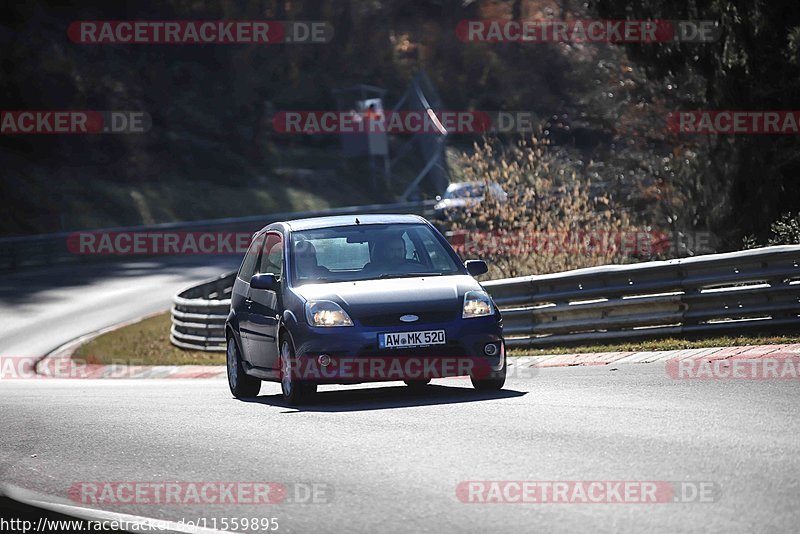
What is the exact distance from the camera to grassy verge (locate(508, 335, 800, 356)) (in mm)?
14266

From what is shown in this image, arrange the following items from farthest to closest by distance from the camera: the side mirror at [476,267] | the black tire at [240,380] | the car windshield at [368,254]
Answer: the black tire at [240,380], the side mirror at [476,267], the car windshield at [368,254]

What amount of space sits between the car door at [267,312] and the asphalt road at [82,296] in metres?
13.6

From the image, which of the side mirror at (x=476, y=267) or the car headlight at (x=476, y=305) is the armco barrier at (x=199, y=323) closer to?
the side mirror at (x=476, y=267)

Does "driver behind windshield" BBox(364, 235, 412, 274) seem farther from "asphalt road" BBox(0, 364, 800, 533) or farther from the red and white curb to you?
the red and white curb

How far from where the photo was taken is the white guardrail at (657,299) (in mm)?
14797

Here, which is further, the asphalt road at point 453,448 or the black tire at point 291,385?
the black tire at point 291,385

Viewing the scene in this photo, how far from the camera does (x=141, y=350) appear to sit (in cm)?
2659

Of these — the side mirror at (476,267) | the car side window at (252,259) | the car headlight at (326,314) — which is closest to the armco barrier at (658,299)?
the side mirror at (476,267)

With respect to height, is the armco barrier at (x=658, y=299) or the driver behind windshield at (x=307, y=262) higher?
the driver behind windshield at (x=307, y=262)

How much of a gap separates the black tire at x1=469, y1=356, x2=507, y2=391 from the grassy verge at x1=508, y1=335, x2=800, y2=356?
3176 millimetres

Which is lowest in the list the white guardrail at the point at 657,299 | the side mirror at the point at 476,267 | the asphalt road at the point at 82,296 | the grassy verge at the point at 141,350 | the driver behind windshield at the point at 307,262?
the grassy verge at the point at 141,350

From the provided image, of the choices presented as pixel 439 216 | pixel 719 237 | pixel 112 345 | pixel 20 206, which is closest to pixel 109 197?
pixel 20 206

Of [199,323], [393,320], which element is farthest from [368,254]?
[199,323]

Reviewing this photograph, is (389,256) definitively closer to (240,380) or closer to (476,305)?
(476,305)
